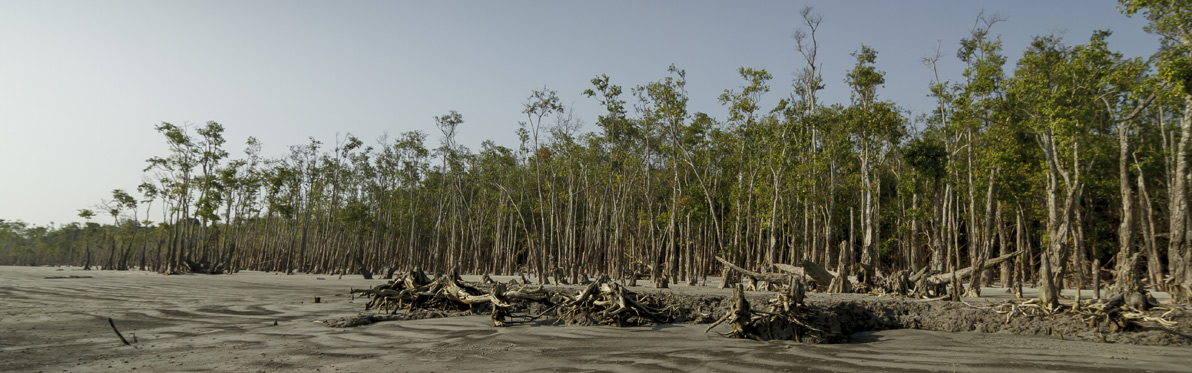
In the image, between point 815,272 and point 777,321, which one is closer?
point 777,321

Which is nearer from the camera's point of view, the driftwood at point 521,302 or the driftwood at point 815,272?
the driftwood at point 521,302

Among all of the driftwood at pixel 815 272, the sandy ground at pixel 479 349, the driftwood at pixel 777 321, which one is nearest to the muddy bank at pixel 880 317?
the driftwood at pixel 777 321

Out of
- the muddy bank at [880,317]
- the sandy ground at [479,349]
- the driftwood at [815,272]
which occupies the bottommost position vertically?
the sandy ground at [479,349]

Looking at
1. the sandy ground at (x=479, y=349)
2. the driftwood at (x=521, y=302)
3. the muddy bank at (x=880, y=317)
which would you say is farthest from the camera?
the driftwood at (x=521, y=302)

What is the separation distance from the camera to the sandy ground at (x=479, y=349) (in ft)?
21.1

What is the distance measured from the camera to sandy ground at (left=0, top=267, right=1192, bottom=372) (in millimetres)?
6434

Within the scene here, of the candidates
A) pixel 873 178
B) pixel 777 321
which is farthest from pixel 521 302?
pixel 873 178

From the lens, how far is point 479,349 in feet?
25.4

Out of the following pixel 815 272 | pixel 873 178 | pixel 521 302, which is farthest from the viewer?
pixel 873 178

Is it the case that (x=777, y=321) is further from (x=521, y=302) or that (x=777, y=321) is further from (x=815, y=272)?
(x=815, y=272)

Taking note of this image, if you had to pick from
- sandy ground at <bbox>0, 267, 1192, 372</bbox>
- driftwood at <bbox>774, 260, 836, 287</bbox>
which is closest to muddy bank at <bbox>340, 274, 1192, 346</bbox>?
sandy ground at <bbox>0, 267, 1192, 372</bbox>

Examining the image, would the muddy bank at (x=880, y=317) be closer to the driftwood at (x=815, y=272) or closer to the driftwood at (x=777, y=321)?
the driftwood at (x=777, y=321)

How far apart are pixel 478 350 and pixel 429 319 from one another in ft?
14.5

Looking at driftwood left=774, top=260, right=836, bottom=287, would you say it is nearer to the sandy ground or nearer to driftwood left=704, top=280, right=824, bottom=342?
the sandy ground
